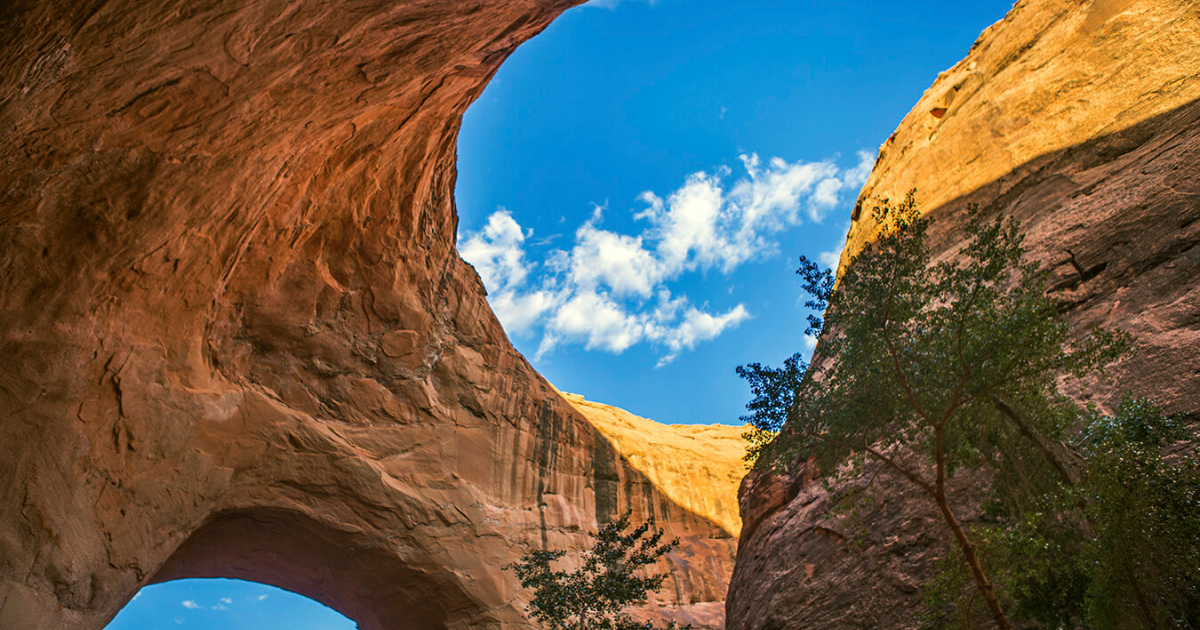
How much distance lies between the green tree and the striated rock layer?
30.8 inches

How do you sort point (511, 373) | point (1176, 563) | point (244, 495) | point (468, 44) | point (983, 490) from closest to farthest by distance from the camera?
1. point (1176, 563)
2. point (983, 490)
3. point (468, 44)
4. point (244, 495)
5. point (511, 373)

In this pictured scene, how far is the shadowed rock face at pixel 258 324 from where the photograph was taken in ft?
31.0

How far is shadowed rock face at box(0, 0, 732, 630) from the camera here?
9.46 meters

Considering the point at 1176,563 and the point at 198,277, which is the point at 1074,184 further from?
the point at 198,277

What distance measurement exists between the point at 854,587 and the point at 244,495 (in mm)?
12722

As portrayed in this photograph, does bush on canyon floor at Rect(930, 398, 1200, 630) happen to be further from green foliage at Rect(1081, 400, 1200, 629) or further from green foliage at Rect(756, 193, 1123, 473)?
green foliage at Rect(756, 193, 1123, 473)

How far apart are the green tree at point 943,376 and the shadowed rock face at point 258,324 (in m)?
8.45

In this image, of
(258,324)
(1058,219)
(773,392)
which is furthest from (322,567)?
(1058,219)

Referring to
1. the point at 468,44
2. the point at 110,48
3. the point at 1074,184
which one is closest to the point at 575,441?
the point at 468,44

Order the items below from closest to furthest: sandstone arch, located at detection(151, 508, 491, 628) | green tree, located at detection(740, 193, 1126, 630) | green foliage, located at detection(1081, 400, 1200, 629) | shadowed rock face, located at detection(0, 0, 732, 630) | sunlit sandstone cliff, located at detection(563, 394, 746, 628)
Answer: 1. green foliage, located at detection(1081, 400, 1200, 629)
2. green tree, located at detection(740, 193, 1126, 630)
3. shadowed rock face, located at detection(0, 0, 732, 630)
4. sandstone arch, located at detection(151, 508, 491, 628)
5. sunlit sandstone cliff, located at detection(563, 394, 746, 628)

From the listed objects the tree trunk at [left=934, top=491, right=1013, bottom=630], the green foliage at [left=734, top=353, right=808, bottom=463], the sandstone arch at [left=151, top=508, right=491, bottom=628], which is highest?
the green foliage at [left=734, top=353, right=808, bottom=463]

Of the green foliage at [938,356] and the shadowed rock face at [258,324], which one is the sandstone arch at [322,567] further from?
the green foliage at [938,356]

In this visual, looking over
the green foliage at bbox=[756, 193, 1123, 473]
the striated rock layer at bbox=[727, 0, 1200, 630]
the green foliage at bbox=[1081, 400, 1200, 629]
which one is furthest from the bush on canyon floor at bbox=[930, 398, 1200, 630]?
the striated rock layer at bbox=[727, 0, 1200, 630]

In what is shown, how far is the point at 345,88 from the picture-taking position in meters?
11.9
